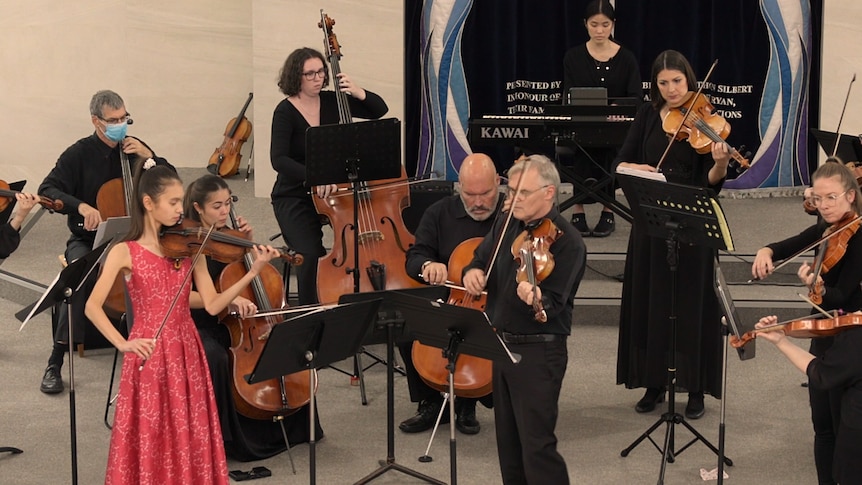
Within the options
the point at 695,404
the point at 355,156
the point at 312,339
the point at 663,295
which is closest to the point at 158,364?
the point at 312,339

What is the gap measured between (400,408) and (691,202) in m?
2.02

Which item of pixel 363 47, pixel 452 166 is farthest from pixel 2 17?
pixel 452 166

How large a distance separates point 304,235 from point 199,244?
1.88 meters

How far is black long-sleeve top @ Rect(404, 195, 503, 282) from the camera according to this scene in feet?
18.3

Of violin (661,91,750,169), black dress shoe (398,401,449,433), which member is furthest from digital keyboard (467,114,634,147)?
black dress shoe (398,401,449,433)

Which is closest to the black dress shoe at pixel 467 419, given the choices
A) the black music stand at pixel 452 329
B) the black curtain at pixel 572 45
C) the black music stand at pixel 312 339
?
the black music stand at pixel 452 329

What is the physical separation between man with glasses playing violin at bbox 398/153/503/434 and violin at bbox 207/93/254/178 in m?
4.16

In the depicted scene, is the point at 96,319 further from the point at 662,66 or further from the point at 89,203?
the point at 662,66

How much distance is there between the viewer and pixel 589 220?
8586mm

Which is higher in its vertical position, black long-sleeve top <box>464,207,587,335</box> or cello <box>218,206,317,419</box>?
black long-sleeve top <box>464,207,587,335</box>

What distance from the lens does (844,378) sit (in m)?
3.98

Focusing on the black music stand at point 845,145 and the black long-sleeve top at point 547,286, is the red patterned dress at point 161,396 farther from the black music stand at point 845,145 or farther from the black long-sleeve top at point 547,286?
the black music stand at point 845,145

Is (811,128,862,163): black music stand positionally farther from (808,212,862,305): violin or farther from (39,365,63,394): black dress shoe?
(39,365,63,394): black dress shoe

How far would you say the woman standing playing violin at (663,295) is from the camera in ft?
18.1
